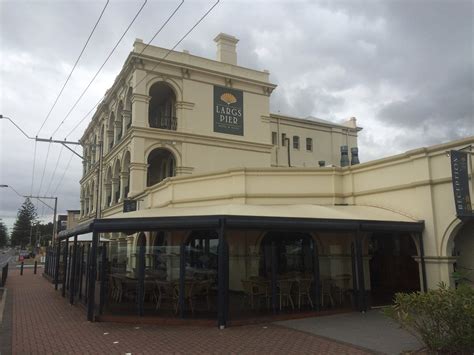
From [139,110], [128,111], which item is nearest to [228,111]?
[139,110]

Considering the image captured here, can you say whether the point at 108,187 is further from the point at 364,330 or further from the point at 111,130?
the point at 364,330

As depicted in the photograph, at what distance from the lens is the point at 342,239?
15.2 m

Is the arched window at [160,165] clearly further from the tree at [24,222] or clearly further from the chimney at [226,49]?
the tree at [24,222]

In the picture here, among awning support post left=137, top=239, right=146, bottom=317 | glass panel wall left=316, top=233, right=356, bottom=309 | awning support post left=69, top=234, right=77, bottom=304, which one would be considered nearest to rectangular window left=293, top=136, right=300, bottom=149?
glass panel wall left=316, top=233, right=356, bottom=309

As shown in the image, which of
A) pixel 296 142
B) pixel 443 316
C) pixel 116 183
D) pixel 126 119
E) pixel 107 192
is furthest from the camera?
pixel 296 142

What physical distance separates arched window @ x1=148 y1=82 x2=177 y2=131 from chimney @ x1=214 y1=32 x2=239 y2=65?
4684mm

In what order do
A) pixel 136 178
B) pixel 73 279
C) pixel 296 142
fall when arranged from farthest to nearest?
pixel 296 142
pixel 136 178
pixel 73 279

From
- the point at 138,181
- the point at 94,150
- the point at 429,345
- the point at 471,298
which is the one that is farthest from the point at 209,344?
the point at 94,150

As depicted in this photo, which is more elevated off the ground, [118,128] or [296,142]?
[296,142]

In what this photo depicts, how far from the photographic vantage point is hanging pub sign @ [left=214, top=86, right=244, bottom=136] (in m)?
28.7

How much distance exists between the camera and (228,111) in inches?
1163

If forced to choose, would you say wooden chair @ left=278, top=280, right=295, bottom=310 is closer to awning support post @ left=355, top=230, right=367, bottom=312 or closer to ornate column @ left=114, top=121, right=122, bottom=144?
awning support post @ left=355, top=230, right=367, bottom=312

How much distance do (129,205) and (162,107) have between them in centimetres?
971

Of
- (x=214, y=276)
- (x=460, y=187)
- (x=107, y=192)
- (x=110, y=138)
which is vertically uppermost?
(x=110, y=138)
